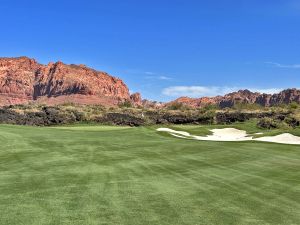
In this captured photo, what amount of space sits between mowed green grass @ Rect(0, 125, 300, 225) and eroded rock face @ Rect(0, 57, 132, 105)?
533 ft

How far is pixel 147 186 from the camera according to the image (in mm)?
8664

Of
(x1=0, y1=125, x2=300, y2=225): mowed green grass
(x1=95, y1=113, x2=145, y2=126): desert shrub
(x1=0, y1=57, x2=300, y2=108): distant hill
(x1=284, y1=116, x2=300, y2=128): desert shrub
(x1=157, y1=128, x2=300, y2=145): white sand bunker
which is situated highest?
(x1=0, y1=57, x2=300, y2=108): distant hill

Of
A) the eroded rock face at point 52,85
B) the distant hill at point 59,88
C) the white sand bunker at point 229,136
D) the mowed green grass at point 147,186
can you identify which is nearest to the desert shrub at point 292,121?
the white sand bunker at point 229,136

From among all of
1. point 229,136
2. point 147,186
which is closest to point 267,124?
point 229,136

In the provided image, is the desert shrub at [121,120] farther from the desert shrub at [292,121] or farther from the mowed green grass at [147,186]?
the mowed green grass at [147,186]

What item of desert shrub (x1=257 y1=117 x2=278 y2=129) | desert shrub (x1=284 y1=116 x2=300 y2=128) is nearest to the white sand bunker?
desert shrub (x1=257 y1=117 x2=278 y2=129)

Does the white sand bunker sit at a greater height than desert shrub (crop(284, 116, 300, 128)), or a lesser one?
lesser

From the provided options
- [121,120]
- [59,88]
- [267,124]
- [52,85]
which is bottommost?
[121,120]

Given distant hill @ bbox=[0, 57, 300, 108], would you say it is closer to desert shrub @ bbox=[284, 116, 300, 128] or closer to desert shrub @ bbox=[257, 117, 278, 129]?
desert shrub @ bbox=[284, 116, 300, 128]

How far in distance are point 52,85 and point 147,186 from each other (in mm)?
186900

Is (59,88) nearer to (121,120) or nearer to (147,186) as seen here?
(121,120)

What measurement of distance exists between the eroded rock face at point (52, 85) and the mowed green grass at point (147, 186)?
533 ft

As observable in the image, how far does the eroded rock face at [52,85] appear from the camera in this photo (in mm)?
182000

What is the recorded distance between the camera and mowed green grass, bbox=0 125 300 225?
639 cm
